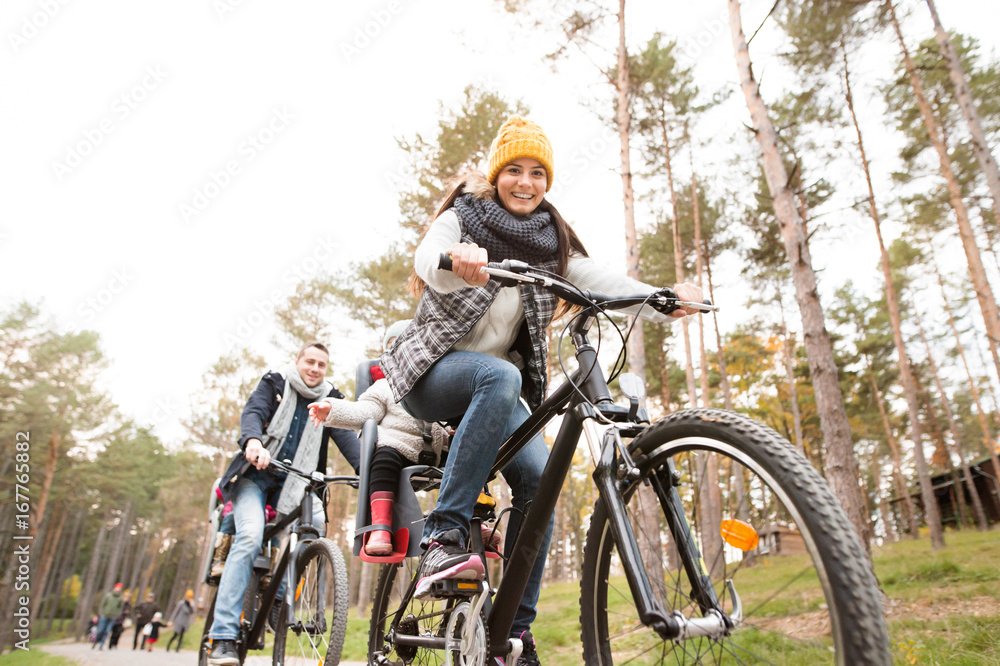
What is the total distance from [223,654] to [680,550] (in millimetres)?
2814

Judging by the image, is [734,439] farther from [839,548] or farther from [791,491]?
[839,548]

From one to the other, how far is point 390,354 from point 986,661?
3.07 m

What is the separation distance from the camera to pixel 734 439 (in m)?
1.27

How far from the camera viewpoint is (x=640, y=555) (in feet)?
4.83

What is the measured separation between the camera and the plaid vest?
2133 millimetres

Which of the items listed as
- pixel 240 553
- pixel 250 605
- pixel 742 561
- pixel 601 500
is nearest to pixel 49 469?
pixel 250 605

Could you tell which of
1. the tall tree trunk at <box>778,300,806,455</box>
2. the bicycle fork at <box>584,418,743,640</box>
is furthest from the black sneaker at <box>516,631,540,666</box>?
the tall tree trunk at <box>778,300,806,455</box>

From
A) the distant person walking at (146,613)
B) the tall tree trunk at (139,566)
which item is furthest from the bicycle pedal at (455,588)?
the tall tree trunk at (139,566)

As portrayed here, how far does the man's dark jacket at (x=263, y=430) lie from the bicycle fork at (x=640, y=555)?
219cm

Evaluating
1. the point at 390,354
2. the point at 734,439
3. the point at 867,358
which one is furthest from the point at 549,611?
the point at 867,358

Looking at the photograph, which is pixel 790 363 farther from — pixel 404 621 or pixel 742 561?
pixel 742 561

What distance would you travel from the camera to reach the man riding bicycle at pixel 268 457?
10.9 ft

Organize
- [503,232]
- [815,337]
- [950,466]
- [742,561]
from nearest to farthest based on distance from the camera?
[742,561] < [503,232] < [815,337] < [950,466]

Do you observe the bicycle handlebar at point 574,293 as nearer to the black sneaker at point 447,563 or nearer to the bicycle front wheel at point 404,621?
the black sneaker at point 447,563
